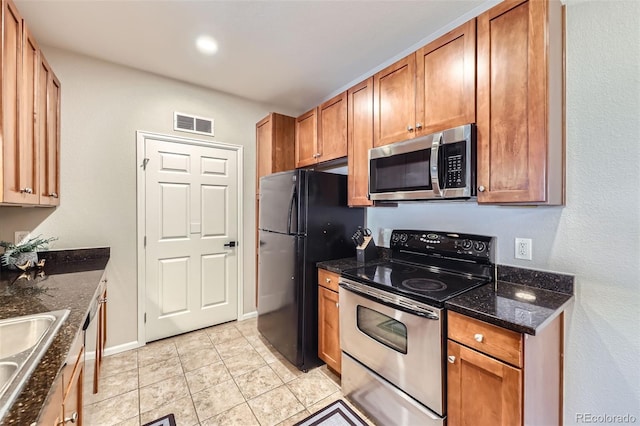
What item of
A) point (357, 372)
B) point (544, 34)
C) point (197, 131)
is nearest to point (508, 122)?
point (544, 34)

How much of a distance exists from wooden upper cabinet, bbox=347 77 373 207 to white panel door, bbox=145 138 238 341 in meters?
1.50

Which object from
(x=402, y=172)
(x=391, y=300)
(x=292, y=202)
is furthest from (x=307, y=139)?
(x=391, y=300)

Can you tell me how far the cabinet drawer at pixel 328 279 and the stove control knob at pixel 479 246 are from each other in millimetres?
944

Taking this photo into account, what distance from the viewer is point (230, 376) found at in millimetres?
2188

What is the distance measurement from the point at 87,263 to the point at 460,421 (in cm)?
279

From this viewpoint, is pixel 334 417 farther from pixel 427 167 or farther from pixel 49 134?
pixel 49 134

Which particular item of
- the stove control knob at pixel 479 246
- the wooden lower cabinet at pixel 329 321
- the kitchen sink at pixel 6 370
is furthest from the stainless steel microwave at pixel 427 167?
the kitchen sink at pixel 6 370

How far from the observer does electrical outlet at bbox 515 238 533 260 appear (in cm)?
158

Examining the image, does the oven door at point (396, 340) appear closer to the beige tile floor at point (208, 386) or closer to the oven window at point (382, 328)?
the oven window at point (382, 328)

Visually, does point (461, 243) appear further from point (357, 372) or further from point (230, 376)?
point (230, 376)

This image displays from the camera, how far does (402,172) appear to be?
6.04 feet

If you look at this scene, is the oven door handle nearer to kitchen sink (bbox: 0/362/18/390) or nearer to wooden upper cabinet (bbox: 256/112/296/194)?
kitchen sink (bbox: 0/362/18/390)

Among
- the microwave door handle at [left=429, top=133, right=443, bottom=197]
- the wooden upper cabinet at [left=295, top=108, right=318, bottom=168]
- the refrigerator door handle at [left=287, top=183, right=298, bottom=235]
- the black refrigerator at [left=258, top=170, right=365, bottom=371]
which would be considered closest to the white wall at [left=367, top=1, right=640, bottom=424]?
the microwave door handle at [left=429, top=133, right=443, bottom=197]

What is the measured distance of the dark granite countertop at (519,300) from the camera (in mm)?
1137
